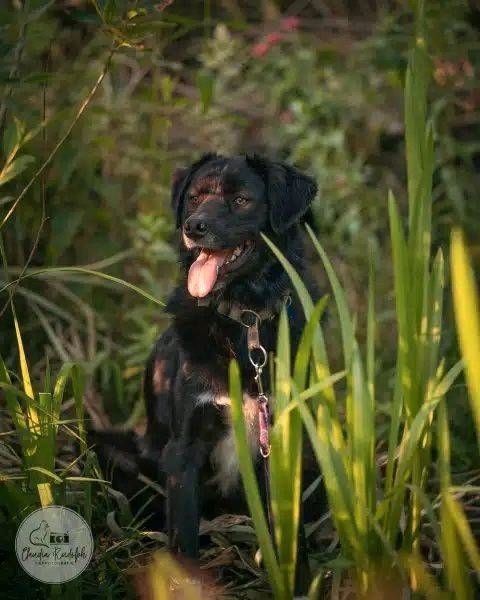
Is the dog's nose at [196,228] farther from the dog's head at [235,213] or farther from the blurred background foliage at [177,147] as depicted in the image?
the blurred background foliage at [177,147]

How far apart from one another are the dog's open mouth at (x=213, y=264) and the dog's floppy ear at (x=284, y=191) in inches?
5.4

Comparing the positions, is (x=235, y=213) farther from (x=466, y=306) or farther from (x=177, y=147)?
(x=177, y=147)

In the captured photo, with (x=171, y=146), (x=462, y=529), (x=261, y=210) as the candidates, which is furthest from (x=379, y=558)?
(x=171, y=146)

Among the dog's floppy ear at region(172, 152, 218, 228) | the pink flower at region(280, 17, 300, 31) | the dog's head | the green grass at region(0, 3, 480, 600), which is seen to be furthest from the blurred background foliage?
the green grass at region(0, 3, 480, 600)

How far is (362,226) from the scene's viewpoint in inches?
209

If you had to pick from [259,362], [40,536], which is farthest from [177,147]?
[40,536]

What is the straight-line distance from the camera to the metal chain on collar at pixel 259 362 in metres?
2.33

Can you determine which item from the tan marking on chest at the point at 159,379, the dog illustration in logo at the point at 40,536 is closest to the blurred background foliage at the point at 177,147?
the tan marking on chest at the point at 159,379

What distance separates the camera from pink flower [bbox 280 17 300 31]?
562 centimetres

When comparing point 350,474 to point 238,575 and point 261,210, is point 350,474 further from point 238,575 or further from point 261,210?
point 261,210

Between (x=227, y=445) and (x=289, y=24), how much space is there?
368 cm

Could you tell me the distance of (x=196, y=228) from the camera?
111 inches

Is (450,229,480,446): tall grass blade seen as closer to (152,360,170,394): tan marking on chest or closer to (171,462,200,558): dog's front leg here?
(171,462,200,558): dog's front leg

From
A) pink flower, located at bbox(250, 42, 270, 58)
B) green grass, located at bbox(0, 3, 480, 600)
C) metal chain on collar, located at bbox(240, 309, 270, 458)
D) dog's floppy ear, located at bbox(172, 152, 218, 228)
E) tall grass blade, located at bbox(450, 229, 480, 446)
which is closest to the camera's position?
tall grass blade, located at bbox(450, 229, 480, 446)
